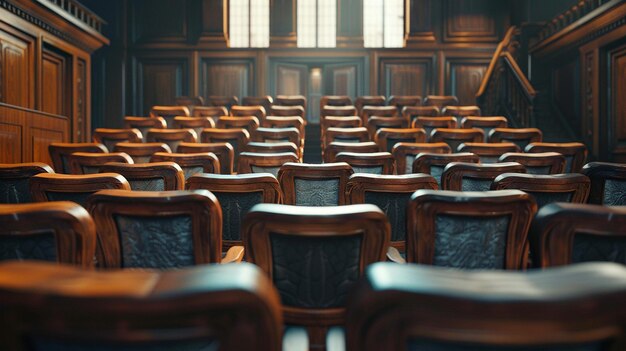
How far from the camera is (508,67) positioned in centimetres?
562

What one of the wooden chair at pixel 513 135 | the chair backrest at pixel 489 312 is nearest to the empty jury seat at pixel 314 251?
the chair backrest at pixel 489 312

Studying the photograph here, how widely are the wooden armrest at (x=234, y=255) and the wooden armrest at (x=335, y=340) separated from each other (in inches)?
23.5

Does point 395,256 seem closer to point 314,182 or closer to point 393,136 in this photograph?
point 314,182

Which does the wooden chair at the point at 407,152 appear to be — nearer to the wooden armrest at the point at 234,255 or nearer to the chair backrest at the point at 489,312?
the wooden armrest at the point at 234,255

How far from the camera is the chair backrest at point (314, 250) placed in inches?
35.1

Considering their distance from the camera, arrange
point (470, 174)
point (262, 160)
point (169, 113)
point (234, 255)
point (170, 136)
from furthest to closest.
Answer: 1. point (169, 113)
2. point (170, 136)
3. point (262, 160)
4. point (470, 174)
5. point (234, 255)

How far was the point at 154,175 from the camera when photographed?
188 centimetres

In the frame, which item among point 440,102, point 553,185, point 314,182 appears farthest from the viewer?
point 440,102

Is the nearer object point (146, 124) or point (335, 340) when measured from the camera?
point (335, 340)

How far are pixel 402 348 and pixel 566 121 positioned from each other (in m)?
5.77

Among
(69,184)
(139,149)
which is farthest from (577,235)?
(139,149)

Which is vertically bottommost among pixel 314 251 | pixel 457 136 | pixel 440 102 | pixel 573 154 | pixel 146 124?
pixel 314 251

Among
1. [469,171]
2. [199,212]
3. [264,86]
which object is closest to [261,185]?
[199,212]

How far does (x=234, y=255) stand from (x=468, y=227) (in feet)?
2.56
